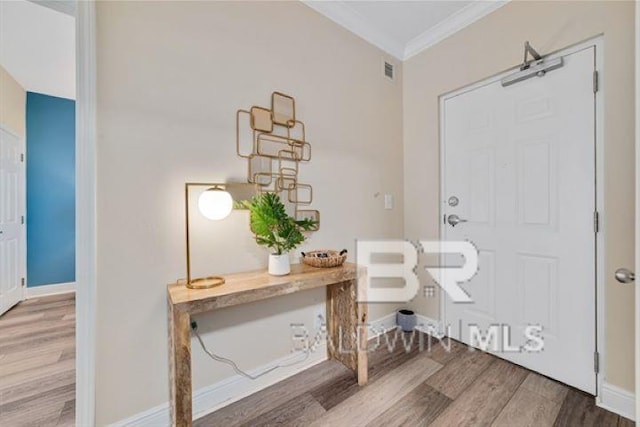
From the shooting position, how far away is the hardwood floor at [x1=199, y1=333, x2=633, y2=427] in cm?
141

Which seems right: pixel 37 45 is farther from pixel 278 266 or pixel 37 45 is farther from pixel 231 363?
pixel 231 363

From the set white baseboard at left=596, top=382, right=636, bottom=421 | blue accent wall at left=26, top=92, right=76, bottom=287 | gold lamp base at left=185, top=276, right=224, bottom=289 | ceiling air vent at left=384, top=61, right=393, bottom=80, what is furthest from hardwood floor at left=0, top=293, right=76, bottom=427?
ceiling air vent at left=384, top=61, right=393, bottom=80

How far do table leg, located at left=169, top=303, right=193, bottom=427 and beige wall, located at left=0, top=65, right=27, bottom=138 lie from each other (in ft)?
11.6

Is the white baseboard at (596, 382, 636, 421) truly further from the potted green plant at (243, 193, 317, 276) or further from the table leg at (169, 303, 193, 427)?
the table leg at (169, 303, 193, 427)

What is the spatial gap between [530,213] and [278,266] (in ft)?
5.61

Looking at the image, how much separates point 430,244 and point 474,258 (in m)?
0.37

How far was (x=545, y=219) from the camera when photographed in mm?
1723

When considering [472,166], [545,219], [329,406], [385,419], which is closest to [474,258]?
[545,219]

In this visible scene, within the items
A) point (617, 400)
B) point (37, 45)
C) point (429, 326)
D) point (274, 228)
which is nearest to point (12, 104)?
point (37, 45)

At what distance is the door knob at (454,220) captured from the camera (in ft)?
7.11

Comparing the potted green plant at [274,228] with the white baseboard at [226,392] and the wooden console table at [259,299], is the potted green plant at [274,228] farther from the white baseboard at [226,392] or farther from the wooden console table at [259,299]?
the white baseboard at [226,392]

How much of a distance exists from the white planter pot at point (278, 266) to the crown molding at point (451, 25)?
7.38 ft

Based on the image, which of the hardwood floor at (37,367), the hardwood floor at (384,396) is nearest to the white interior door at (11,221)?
the hardwood floor at (37,367)

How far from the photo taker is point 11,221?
3043 millimetres
